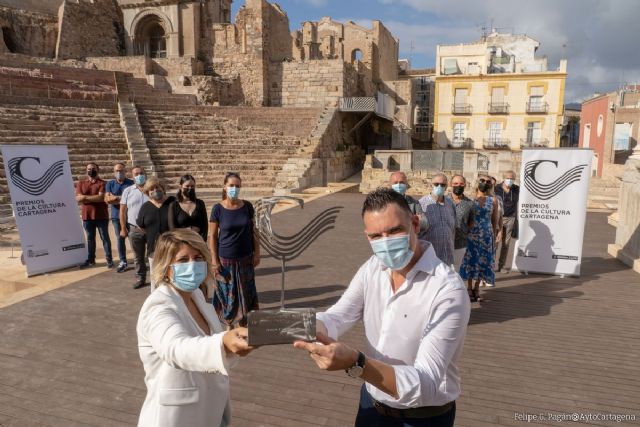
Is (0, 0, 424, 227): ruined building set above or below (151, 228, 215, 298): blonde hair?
above

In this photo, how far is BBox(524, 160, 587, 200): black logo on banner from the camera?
6.76 meters

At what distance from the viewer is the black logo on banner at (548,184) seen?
676 cm

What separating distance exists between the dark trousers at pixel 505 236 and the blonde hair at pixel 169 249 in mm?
5975

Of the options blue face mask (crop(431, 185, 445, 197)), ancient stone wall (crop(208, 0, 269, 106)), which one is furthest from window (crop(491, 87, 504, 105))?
blue face mask (crop(431, 185, 445, 197))

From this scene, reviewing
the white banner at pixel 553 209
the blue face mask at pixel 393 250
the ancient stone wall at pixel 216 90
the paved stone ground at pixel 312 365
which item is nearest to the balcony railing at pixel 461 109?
the ancient stone wall at pixel 216 90

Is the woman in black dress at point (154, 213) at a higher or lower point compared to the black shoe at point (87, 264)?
higher

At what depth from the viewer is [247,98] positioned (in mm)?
27875

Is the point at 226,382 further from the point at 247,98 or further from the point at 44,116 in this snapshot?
the point at 247,98

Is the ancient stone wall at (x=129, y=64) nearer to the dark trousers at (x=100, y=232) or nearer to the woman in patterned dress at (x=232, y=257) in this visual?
the dark trousers at (x=100, y=232)

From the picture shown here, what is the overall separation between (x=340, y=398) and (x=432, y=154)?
17731 mm

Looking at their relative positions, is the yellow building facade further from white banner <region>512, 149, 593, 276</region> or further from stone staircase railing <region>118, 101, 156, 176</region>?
white banner <region>512, 149, 593, 276</region>

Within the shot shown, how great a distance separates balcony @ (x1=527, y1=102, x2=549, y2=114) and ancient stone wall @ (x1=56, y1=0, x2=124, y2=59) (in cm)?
2940

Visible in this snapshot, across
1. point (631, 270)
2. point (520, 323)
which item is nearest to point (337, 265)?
point (520, 323)

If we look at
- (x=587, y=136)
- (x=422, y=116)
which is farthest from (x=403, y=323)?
(x=422, y=116)
